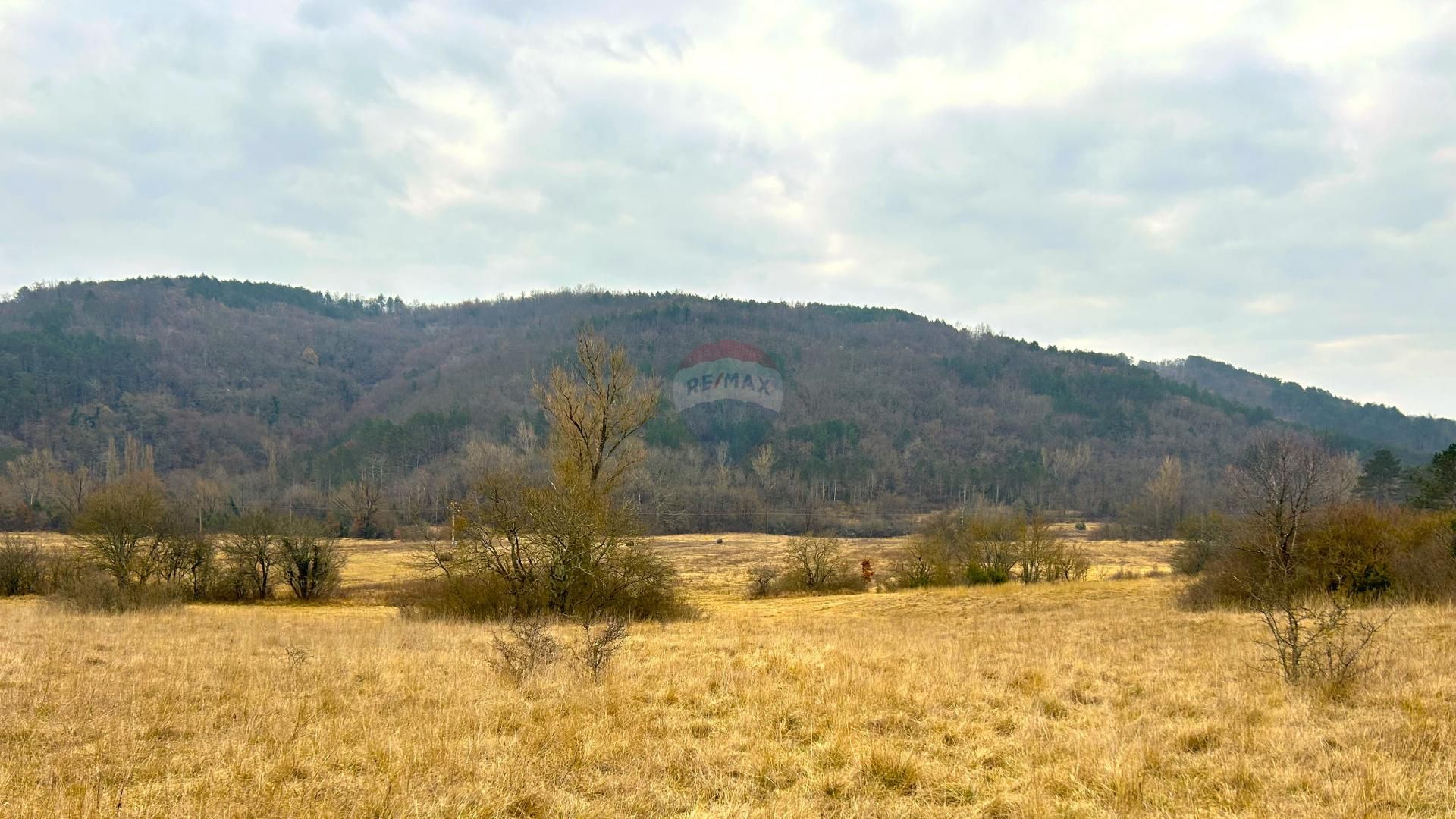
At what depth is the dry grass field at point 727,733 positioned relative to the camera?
202 inches

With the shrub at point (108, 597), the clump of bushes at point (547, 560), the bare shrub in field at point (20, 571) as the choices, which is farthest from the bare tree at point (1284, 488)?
the bare shrub in field at point (20, 571)

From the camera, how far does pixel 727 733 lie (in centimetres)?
700

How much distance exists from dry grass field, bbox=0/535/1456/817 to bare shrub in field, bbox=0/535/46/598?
26.0 meters

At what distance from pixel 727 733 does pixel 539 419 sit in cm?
14463

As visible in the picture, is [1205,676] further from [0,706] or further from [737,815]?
[0,706]

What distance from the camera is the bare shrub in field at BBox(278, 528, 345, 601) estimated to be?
35031 mm

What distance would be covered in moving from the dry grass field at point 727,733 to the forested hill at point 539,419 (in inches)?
3016

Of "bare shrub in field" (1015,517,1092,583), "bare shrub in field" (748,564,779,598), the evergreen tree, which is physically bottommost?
"bare shrub in field" (748,564,779,598)

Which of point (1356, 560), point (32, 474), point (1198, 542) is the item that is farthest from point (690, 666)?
point (32, 474)

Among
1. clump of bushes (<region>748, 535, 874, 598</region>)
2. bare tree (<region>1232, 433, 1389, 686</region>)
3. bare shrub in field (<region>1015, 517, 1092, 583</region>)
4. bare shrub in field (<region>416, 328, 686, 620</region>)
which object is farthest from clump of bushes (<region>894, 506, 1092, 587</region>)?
bare shrub in field (<region>416, 328, 686, 620</region>)

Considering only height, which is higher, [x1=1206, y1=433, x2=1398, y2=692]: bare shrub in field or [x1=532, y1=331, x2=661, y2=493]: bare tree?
[x1=532, y1=331, x2=661, y2=493]: bare tree

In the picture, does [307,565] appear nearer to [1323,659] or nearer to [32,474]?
[1323,659]

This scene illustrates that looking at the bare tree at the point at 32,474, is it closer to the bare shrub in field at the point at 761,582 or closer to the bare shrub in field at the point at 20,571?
the bare shrub in field at the point at 20,571

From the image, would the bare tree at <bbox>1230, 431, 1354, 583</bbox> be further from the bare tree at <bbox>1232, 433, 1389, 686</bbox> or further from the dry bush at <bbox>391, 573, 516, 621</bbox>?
the dry bush at <bbox>391, 573, 516, 621</bbox>
